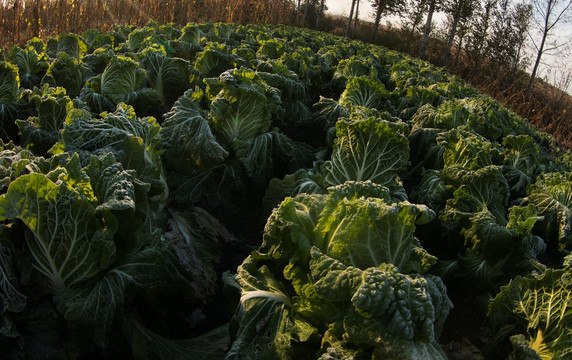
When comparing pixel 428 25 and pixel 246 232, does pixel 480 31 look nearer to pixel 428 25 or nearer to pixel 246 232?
pixel 428 25

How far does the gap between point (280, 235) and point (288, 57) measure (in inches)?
196

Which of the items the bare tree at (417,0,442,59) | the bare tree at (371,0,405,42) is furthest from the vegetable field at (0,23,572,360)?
the bare tree at (371,0,405,42)

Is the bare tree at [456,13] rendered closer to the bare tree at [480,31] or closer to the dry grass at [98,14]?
the bare tree at [480,31]

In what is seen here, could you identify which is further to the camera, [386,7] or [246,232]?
[386,7]

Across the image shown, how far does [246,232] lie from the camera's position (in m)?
4.33

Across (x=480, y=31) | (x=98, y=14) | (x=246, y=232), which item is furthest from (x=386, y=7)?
(x=246, y=232)

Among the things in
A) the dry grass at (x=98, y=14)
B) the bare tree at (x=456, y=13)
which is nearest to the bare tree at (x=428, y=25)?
the bare tree at (x=456, y=13)

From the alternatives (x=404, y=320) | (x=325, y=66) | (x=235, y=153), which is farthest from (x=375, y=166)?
(x=325, y=66)

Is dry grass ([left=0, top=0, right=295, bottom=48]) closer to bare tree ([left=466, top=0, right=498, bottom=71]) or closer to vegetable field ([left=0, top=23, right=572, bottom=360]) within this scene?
vegetable field ([left=0, top=23, right=572, bottom=360])

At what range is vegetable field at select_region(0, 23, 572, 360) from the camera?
227cm

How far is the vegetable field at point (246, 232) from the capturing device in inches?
→ 89.5

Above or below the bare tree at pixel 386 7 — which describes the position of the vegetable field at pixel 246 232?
below

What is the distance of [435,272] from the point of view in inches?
147

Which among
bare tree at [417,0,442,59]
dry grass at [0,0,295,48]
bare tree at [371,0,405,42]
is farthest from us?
bare tree at [371,0,405,42]
